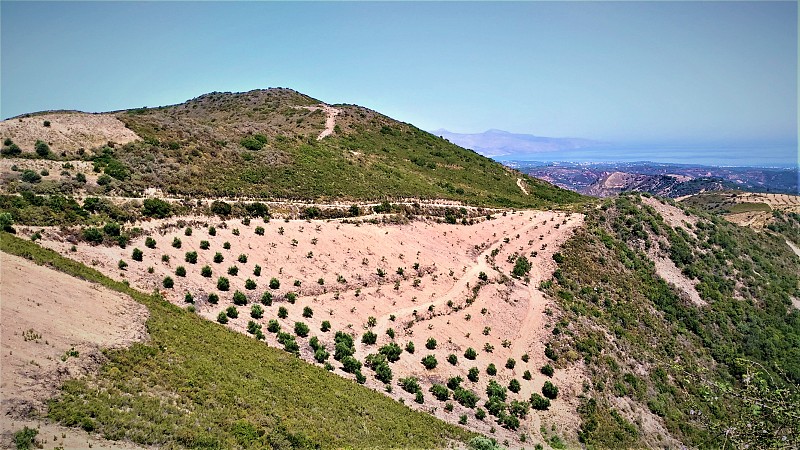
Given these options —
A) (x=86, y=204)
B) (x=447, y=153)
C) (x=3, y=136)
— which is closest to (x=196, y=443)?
(x=86, y=204)

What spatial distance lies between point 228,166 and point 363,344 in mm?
33207

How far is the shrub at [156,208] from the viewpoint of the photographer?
36219 mm

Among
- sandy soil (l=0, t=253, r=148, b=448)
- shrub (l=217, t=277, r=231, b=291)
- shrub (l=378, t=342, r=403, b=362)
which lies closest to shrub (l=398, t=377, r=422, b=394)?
shrub (l=378, t=342, r=403, b=362)

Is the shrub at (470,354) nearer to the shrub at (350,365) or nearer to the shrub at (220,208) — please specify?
the shrub at (350,365)

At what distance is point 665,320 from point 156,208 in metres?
50.4

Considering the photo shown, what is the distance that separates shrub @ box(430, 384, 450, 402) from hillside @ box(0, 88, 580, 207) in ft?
98.9

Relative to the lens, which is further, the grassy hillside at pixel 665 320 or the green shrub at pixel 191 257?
the grassy hillside at pixel 665 320

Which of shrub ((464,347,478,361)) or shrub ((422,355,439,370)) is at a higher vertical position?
shrub ((422,355,439,370))

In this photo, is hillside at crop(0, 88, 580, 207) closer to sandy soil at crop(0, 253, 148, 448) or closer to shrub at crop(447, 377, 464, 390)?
sandy soil at crop(0, 253, 148, 448)

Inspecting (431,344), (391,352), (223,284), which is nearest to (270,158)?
(223,284)

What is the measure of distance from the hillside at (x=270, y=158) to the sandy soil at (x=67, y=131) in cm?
18

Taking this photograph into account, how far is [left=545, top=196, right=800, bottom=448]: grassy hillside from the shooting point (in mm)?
33575

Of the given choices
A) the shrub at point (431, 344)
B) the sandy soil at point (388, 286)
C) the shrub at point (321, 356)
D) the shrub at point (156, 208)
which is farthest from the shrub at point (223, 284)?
the shrub at point (431, 344)

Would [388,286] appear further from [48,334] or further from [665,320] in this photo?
[665,320]
